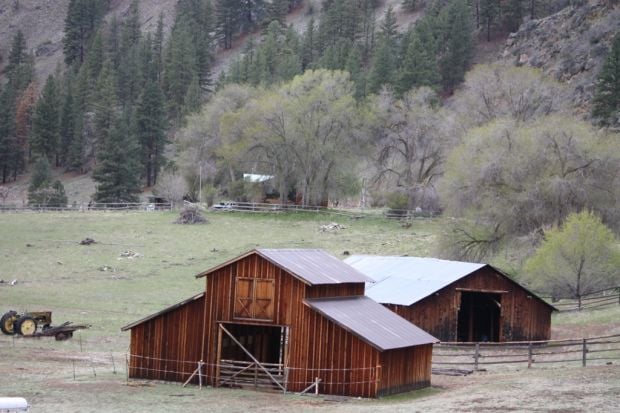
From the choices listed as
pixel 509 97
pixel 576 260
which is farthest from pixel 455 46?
pixel 576 260

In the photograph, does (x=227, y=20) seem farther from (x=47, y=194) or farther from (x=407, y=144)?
(x=407, y=144)

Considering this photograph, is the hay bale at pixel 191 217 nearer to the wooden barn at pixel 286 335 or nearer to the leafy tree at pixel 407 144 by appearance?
the leafy tree at pixel 407 144

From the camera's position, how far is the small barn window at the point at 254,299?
32.3 meters

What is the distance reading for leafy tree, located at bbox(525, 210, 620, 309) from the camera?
1997 inches

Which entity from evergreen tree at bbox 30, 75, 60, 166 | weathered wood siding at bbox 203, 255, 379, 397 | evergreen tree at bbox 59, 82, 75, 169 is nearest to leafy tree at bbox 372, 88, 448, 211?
weathered wood siding at bbox 203, 255, 379, 397

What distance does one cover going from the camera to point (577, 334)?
44656mm

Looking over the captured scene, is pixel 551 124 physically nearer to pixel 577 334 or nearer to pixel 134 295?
pixel 577 334

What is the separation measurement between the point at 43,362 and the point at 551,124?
3310 cm

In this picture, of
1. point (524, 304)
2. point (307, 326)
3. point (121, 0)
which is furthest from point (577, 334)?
point (121, 0)

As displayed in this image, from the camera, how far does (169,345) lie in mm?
33625

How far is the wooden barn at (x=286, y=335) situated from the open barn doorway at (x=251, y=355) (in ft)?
0.15

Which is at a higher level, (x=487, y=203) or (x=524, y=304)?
(x=487, y=203)

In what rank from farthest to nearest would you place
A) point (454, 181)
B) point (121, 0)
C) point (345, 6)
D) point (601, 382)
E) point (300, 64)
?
point (121, 0) → point (345, 6) → point (300, 64) → point (454, 181) → point (601, 382)

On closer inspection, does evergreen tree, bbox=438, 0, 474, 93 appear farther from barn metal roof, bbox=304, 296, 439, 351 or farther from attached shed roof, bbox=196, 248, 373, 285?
barn metal roof, bbox=304, 296, 439, 351
